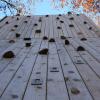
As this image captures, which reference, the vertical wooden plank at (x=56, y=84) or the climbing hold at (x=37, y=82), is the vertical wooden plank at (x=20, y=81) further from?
the vertical wooden plank at (x=56, y=84)

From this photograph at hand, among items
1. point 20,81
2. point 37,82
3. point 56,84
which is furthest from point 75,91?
point 20,81

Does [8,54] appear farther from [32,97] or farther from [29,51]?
[32,97]

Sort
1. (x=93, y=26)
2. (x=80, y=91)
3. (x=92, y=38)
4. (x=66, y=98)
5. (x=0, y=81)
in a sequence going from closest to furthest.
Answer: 1. (x=66, y=98)
2. (x=80, y=91)
3. (x=0, y=81)
4. (x=92, y=38)
5. (x=93, y=26)

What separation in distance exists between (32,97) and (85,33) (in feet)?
14.9

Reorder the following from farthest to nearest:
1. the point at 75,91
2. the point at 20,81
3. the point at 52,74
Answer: the point at 52,74
the point at 20,81
the point at 75,91

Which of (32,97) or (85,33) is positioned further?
(85,33)

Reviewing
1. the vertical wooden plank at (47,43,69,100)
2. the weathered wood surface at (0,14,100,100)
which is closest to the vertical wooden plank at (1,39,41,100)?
the weathered wood surface at (0,14,100,100)

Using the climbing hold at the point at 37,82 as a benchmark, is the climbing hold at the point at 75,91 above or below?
above

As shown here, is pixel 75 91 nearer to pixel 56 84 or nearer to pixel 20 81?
pixel 56 84

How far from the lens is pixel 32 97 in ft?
7.66

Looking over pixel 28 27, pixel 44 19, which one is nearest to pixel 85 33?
pixel 28 27

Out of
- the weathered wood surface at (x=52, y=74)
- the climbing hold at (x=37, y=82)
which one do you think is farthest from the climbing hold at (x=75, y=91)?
the climbing hold at (x=37, y=82)

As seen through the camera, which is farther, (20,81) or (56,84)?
(20,81)

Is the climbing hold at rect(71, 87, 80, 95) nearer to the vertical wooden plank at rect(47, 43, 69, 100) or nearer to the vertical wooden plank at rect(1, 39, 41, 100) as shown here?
the vertical wooden plank at rect(47, 43, 69, 100)
